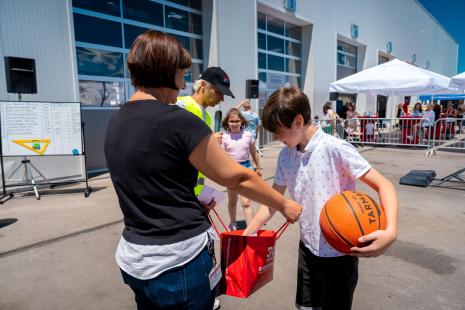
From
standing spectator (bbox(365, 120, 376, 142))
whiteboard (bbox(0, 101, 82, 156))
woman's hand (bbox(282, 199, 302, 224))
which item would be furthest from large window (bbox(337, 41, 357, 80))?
→ woman's hand (bbox(282, 199, 302, 224))

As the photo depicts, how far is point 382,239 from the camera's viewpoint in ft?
4.51

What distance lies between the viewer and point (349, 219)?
1.54 m

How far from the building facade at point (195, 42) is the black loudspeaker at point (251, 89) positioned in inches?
7.2

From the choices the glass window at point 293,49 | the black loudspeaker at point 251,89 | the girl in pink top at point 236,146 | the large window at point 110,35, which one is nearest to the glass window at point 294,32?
the glass window at point 293,49

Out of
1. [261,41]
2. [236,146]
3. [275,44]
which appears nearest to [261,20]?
[261,41]

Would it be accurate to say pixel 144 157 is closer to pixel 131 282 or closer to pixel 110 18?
pixel 131 282

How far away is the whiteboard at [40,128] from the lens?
6141mm

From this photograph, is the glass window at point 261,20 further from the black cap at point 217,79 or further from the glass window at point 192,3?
the black cap at point 217,79

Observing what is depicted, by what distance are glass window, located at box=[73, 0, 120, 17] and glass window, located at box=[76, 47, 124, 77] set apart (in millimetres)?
1015

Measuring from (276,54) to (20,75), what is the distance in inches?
421

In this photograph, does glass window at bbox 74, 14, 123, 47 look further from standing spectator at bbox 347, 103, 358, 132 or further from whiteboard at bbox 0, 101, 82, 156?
standing spectator at bbox 347, 103, 358, 132

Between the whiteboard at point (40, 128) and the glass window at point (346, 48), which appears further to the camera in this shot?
the glass window at point (346, 48)

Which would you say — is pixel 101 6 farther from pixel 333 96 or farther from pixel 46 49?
pixel 333 96

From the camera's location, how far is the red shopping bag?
5.55 ft
